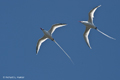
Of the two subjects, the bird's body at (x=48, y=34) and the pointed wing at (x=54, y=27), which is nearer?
the pointed wing at (x=54, y=27)

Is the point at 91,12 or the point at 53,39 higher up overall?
the point at 91,12

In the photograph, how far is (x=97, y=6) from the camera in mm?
Result: 20375

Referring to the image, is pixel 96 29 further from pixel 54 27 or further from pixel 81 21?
pixel 54 27

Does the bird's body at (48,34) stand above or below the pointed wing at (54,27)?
below

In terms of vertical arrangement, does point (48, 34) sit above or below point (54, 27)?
below

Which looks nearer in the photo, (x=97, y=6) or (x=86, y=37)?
(x=97, y=6)

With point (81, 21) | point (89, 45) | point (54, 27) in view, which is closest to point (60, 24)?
point (54, 27)

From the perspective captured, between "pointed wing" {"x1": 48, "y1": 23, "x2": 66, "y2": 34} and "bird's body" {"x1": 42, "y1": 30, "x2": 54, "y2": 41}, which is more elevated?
"pointed wing" {"x1": 48, "y1": 23, "x2": 66, "y2": 34}

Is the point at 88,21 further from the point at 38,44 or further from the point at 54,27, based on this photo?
the point at 38,44

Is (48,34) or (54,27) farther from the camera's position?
(48,34)

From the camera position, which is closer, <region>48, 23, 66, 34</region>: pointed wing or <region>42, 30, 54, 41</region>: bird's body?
<region>48, 23, 66, 34</region>: pointed wing

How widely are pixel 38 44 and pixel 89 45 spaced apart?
542 cm

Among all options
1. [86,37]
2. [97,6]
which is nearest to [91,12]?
[97,6]

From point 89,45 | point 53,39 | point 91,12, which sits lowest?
point 89,45
